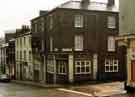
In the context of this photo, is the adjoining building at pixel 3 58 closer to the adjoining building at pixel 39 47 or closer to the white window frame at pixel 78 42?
the adjoining building at pixel 39 47

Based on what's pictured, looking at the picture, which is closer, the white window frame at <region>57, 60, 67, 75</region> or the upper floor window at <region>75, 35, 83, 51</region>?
the white window frame at <region>57, 60, 67, 75</region>

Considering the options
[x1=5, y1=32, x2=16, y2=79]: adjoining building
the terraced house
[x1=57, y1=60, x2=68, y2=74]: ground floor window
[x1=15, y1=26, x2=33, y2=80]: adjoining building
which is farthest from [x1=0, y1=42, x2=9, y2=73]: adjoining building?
[x1=57, y1=60, x2=68, y2=74]: ground floor window

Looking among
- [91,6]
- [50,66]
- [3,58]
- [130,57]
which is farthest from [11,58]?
[130,57]

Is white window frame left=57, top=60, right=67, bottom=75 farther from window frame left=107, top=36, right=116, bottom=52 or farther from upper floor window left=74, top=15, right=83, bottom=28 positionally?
window frame left=107, top=36, right=116, bottom=52

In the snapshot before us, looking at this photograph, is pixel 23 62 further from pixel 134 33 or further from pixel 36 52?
pixel 134 33

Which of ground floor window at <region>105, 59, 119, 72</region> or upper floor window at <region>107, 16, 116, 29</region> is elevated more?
upper floor window at <region>107, 16, 116, 29</region>

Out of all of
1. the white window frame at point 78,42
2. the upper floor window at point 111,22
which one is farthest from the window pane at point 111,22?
the white window frame at point 78,42

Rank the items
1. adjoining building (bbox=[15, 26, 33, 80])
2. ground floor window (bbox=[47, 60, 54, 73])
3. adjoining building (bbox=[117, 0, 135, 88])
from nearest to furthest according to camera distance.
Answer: adjoining building (bbox=[117, 0, 135, 88]), ground floor window (bbox=[47, 60, 54, 73]), adjoining building (bbox=[15, 26, 33, 80])

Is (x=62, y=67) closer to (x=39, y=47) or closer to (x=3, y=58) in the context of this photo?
(x=39, y=47)

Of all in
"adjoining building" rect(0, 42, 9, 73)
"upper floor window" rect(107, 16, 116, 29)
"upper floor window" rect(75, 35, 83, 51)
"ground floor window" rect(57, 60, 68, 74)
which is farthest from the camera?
"adjoining building" rect(0, 42, 9, 73)

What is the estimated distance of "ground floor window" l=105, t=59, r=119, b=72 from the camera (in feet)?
134

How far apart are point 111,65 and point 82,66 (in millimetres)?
4362

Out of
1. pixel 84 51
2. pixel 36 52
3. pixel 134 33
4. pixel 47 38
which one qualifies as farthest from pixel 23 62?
pixel 134 33

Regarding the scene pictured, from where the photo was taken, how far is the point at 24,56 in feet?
189
